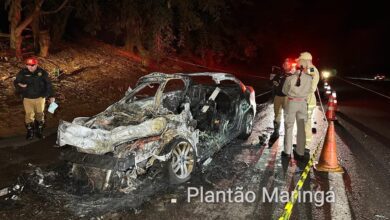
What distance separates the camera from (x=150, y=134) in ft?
17.7

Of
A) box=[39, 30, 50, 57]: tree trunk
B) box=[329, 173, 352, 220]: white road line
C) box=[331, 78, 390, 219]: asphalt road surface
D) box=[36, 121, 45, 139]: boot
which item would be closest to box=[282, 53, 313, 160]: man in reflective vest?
box=[331, 78, 390, 219]: asphalt road surface

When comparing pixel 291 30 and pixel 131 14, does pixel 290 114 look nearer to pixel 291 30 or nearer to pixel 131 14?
pixel 131 14

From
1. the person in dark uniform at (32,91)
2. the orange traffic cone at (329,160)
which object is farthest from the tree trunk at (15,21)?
the orange traffic cone at (329,160)

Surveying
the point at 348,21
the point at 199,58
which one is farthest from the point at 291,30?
Result: the point at 348,21

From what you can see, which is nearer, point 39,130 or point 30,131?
point 30,131

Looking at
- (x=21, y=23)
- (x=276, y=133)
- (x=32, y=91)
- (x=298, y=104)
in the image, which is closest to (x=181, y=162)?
(x=298, y=104)

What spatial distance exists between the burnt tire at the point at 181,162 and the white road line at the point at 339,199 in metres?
2.13

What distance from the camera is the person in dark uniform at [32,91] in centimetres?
799

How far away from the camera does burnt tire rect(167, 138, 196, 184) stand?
5.52m

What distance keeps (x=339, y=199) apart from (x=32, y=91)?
6.38 metres

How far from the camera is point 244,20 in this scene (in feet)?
119

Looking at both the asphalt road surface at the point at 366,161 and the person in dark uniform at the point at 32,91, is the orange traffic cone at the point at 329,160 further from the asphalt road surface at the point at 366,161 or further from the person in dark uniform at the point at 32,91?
the person in dark uniform at the point at 32,91

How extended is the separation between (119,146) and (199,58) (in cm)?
2853

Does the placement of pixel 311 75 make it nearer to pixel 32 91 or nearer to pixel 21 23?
pixel 32 91
